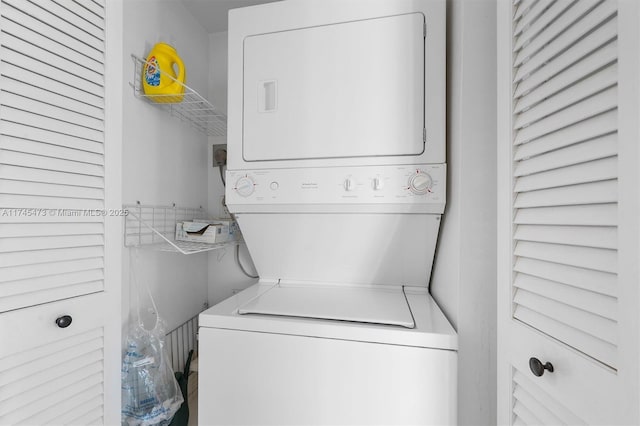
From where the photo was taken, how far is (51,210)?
2.97 ft

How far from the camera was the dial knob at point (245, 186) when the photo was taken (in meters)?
1.40

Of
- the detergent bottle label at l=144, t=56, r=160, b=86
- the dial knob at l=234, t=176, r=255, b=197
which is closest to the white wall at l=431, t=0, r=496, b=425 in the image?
the dial knob at l=234, t=176, r=255, b=197

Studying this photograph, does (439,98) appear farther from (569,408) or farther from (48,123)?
(48,123)

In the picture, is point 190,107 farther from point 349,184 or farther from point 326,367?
point 326,367

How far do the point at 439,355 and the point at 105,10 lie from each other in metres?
1.79

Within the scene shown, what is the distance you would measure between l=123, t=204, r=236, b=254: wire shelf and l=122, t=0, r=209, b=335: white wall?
6 cm

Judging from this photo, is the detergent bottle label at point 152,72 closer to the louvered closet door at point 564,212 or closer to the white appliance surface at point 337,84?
the white appliance surface at point 337,84

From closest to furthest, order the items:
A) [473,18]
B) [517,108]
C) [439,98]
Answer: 1. [517,108]
2. [473,18]
3. [439,98]

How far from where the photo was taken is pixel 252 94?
4.61ft

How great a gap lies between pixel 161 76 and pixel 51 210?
0.99 metres

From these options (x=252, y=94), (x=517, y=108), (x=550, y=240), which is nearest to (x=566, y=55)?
(x=517, y=108)

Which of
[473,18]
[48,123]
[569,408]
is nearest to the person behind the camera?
[569,408]

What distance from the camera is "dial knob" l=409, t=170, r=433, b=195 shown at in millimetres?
1224

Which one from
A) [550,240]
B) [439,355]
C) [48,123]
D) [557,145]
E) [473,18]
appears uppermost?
[473,18]
